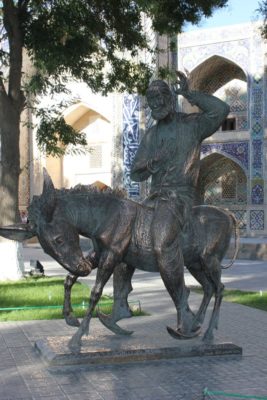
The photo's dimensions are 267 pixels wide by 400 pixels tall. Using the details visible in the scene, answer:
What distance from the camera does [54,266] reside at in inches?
640

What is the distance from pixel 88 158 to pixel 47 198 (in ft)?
82.3

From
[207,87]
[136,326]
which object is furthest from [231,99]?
[136,326]

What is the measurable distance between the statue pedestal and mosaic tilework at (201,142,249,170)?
19.1 m

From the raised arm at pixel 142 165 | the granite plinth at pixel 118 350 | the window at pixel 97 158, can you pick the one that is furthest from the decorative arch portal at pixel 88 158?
the granite plinth at pixel 118 350

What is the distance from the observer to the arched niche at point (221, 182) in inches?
1017

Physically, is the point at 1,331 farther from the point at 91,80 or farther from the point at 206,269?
the point at 91,80

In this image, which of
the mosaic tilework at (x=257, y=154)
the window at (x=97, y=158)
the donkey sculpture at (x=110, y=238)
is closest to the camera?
the donkey sculpture at (x=110, y=238)

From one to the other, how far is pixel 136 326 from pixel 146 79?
7.67 metres

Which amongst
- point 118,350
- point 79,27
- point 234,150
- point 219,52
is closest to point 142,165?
point 118,350

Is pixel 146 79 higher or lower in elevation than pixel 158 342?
higher

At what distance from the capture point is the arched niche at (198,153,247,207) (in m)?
25.8

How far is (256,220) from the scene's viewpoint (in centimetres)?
2372

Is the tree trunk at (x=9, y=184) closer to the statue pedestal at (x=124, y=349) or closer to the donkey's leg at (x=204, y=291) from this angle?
the statue pedestal at (x=124, y=349)

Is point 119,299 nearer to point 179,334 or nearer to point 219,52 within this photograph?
point 179,334
